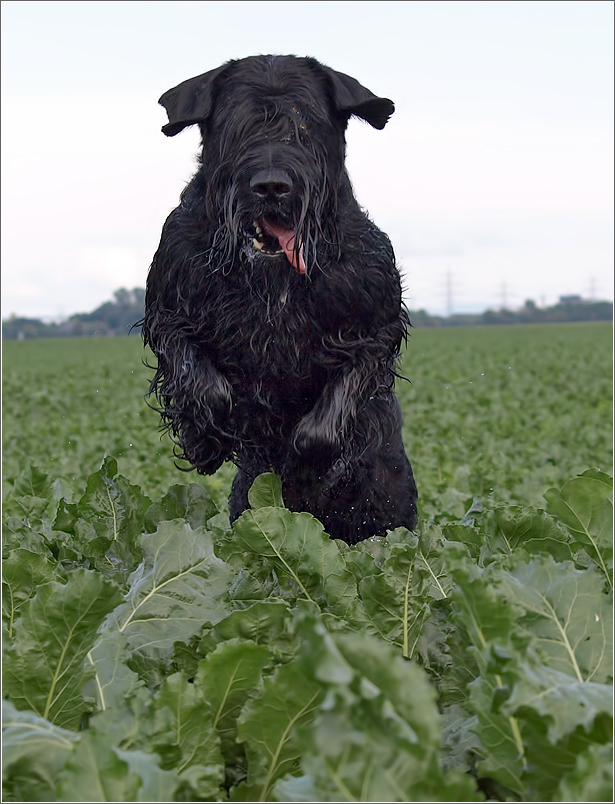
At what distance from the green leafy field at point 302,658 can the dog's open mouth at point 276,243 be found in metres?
0.92

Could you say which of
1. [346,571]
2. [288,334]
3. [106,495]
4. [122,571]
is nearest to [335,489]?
[288,334]

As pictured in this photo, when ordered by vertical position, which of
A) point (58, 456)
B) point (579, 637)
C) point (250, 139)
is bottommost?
point (58, 456)

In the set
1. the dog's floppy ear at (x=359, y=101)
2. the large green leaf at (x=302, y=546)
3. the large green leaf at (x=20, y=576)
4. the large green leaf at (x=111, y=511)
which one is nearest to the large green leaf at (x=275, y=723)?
the large green leaf at (x=302, y=546)

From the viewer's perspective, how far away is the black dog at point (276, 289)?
289 centimetres

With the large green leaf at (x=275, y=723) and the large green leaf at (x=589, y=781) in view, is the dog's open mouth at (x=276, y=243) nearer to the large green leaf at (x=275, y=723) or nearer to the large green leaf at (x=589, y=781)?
the large green leaf at (x=275, y=723)

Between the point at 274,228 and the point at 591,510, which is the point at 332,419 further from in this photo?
the point at 591,510

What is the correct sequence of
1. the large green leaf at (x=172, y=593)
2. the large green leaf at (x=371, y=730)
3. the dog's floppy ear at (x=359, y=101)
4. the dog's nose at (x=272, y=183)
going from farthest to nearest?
the dog's floppy ear at (x=359, y=101), the dog's nose at (x=272, y=183), the large green leaf at (x=172, y=593), the large green leaf at (x=371, y=730)

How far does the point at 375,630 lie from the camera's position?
64.5 inches

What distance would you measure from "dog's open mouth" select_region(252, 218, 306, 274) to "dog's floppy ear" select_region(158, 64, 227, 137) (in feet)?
1.54

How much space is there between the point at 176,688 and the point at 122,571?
0.83m

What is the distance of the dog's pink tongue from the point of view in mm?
2873

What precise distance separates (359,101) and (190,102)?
590mm

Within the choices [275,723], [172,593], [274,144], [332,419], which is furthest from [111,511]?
[274,144]

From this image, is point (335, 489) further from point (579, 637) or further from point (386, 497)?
point (579, 637)
